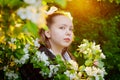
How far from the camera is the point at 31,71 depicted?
11.8 ft

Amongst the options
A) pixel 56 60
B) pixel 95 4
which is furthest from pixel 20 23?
pixel 95 4

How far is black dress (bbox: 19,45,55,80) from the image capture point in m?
3.55

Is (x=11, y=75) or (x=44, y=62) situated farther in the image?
(x=11, y=75)

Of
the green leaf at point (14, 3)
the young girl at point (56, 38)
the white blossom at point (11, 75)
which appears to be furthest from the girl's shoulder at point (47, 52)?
the green leaf at point (14, 3)

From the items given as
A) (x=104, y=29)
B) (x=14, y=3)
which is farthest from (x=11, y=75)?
(x=104, y=29)

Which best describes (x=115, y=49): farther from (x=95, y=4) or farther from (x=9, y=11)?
(x=9, y=11)

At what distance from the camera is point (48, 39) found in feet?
12.3

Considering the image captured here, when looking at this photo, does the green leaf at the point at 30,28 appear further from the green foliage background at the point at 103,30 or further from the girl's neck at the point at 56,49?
the green foliage background at the point at 103,30

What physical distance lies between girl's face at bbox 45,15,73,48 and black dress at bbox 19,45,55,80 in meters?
0.09

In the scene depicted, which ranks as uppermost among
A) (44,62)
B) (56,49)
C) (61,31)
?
(61,31)

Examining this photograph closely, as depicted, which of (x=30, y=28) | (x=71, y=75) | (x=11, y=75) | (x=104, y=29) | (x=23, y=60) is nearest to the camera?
(x=30, y=28)

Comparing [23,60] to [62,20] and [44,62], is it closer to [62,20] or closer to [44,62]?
[44,62]

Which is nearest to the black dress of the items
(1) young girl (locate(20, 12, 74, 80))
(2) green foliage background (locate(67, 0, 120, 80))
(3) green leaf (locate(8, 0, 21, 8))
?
(1) young girl (locate(20, 12, 74, 80))

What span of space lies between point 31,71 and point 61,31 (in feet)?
1.27
